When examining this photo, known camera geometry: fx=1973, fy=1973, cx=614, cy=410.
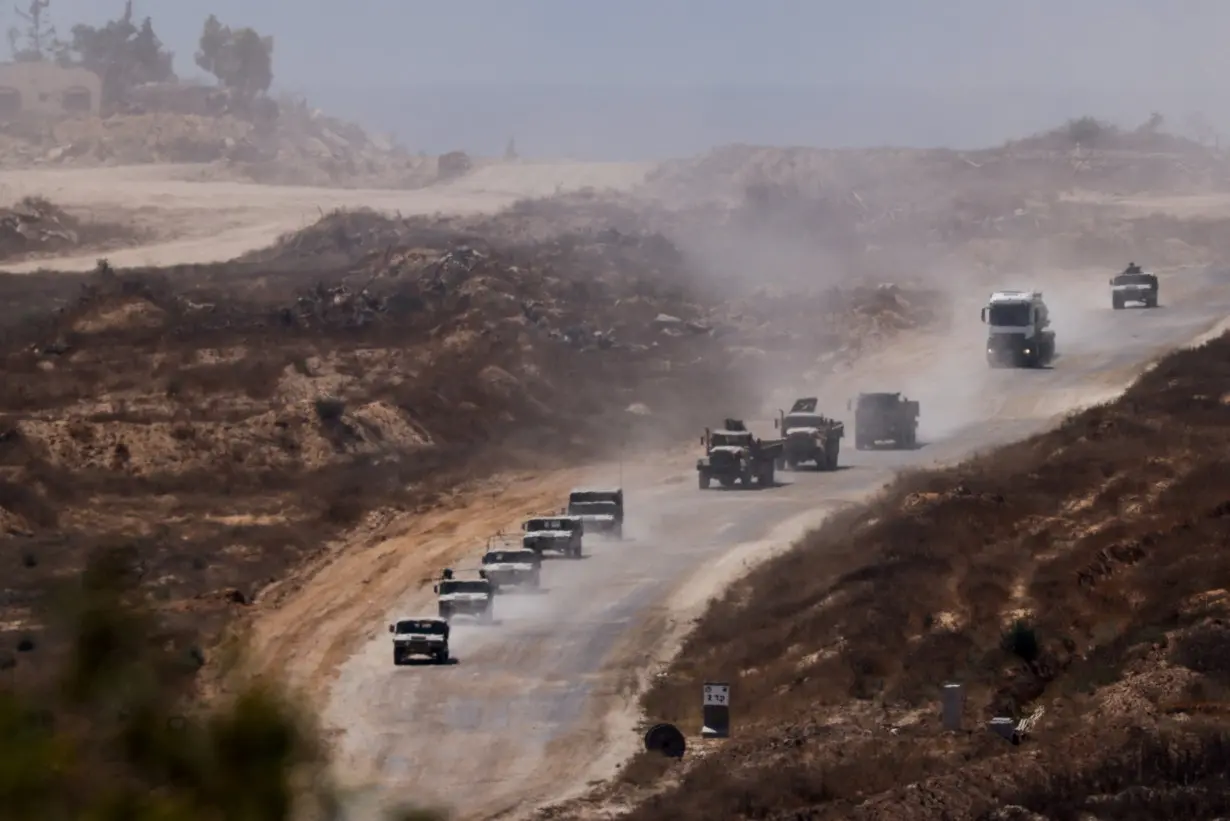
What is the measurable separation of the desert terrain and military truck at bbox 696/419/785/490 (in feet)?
2.54

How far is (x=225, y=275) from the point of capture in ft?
347

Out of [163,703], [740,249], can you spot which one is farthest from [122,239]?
[163,703]

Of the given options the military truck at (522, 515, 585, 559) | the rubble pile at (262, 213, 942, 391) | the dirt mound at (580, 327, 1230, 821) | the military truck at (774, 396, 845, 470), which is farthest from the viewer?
the rubble pile at (262, 213, 942, 391)

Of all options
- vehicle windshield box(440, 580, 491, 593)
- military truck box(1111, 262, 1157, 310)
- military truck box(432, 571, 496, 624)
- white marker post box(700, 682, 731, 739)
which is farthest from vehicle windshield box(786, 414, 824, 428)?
military truck box(1111, 262, 1157, 310)

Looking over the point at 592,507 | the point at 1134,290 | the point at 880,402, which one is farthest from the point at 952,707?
the point at 1134,290

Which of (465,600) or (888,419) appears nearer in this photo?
(465,600)

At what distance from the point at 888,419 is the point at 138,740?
6118 centimetres

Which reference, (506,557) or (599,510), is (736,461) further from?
(506,557)

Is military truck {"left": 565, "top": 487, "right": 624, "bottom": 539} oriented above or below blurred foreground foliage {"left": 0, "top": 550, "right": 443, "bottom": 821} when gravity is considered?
below

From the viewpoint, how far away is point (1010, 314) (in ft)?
254

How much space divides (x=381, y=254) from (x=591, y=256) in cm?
1234

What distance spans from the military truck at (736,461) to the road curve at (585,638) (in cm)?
69

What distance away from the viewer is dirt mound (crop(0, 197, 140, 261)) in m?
129

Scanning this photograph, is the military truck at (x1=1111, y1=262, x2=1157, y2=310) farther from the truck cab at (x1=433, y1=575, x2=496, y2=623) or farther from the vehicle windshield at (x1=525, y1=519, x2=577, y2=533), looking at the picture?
the truck cab at (x1=433, y1=575, x2=496, y2=623)
